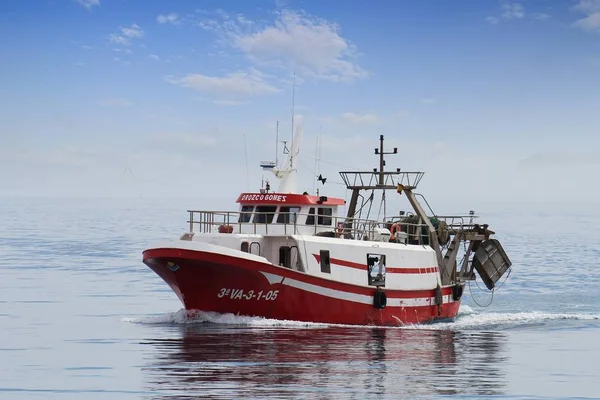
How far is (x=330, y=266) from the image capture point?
111 feet

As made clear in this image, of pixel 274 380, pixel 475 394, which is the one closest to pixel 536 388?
pixel 475 394

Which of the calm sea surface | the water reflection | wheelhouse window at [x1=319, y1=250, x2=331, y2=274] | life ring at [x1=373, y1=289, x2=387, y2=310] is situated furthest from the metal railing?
the water reflection

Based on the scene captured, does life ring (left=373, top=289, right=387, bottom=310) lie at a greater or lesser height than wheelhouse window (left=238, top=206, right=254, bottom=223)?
lesser

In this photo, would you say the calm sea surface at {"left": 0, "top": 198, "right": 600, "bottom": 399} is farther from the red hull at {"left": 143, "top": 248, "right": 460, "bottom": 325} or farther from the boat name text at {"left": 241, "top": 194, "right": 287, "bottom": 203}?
the boat name text at {"left": 241, "top": 194, "right": 287, "bottom": 203}

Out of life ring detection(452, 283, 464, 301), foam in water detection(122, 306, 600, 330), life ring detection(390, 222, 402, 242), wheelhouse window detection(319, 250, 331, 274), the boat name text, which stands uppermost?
the boat name text

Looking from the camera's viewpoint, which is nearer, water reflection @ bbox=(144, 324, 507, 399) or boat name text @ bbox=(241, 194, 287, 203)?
water reflection @ bbox=(144, 324, 507, 399)

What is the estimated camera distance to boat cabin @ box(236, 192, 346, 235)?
3575 cm

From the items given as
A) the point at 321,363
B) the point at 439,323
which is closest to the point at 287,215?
the point at 439,323

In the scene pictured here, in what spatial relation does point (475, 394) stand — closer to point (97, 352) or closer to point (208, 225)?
point (97, 352)

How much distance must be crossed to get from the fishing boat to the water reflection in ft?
3.48

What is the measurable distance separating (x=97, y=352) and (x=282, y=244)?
8.62 m

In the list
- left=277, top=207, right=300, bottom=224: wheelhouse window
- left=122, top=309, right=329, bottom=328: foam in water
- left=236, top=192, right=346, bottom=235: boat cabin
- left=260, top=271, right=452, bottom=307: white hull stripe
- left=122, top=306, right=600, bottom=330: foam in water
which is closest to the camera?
left=260, top=271, right=452, bottom=307: white hull stripe

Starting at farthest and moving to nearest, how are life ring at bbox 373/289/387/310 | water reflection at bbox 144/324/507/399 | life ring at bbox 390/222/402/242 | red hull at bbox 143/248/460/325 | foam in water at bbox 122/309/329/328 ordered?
life ring at bbox 390/222/402/242, life ring at bbox 373/289/387/310, foam in water at bbox 122/309/329/328, red hull at bbox 143/248/460/325, water reflection at bbox 144/324/507/399

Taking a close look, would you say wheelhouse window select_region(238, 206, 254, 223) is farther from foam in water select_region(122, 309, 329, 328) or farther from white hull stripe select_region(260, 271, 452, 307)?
white hull stripe select_region(260, 271, 452, 307)
